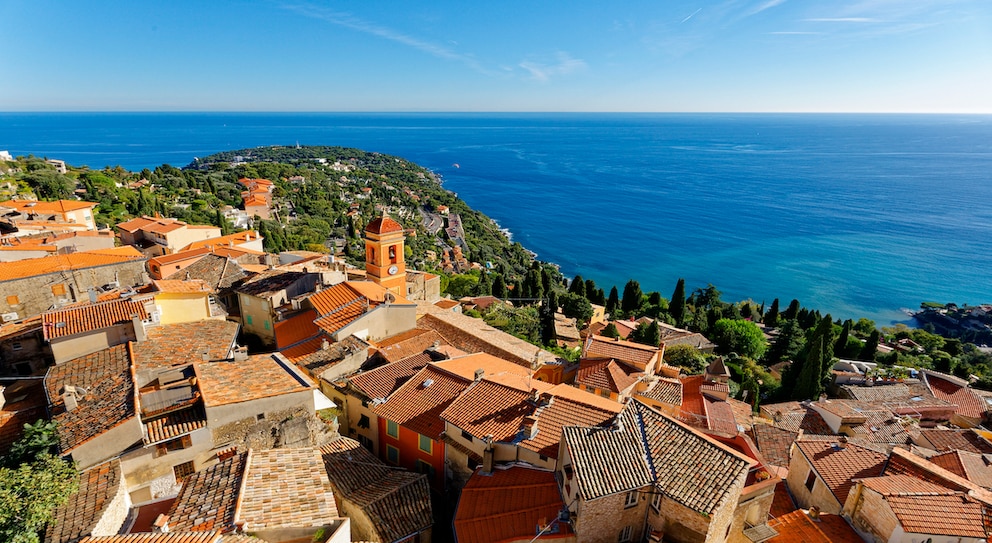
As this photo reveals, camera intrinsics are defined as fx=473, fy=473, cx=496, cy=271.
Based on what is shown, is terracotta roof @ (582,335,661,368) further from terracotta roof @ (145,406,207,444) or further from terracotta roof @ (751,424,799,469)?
terracotta roof @ (145,406,207,444)

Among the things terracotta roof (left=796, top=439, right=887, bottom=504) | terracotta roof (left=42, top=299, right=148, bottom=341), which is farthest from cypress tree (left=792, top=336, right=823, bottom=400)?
terracotta roof (left=42, top=299, right=148, bottom=341)

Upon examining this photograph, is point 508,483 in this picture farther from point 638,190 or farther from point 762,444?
point 638,190

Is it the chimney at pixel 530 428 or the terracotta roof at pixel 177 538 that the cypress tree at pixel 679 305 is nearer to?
the chimney at pixel 530 428

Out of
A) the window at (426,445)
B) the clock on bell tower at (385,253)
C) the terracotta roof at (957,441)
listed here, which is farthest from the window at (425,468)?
the terracotta roof at (957,441)

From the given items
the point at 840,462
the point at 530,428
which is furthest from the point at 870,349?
the point at 530,428

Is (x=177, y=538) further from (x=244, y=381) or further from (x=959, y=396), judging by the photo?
(x=959, y=396)

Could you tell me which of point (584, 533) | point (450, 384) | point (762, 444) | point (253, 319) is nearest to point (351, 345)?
point (450, 384)
